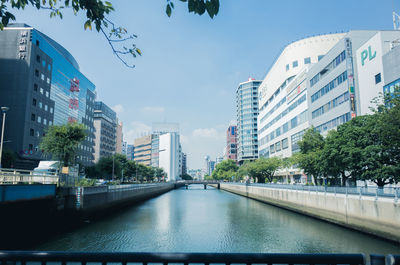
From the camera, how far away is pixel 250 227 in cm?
2709

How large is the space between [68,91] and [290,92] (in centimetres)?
6588

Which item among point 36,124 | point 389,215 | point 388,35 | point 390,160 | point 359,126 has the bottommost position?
point 389,215

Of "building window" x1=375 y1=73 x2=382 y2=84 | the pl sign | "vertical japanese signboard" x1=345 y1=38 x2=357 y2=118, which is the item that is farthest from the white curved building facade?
"building window" x1=375 y1=73 x2=382 y2=84

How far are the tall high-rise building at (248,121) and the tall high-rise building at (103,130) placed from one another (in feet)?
227

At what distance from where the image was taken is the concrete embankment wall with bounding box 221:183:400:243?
62.1ft

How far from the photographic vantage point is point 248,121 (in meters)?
154

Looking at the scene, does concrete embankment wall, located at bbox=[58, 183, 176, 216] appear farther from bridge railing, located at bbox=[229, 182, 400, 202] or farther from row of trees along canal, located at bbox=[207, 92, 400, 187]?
row of trees along canal, located at bbox=[207, 92, 400, 187]

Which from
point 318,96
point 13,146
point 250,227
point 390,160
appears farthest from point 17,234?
point 318,96

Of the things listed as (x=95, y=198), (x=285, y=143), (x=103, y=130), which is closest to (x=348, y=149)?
(x=95, y=198)

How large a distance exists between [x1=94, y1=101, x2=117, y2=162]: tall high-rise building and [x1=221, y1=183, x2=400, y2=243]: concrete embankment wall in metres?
105

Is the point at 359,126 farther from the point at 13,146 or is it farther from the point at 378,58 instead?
the point at 13,146

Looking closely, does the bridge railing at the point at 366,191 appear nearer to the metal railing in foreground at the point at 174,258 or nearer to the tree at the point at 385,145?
the tree at the point at 385,145

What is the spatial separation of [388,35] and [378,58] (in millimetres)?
3124

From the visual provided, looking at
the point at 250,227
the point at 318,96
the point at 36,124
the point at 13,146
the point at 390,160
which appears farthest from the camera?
the point at 36,124
